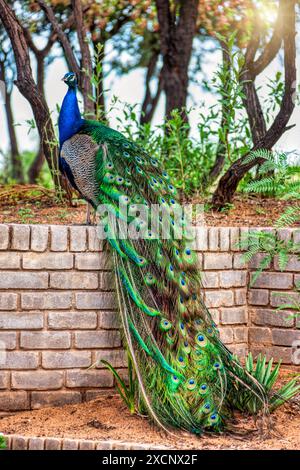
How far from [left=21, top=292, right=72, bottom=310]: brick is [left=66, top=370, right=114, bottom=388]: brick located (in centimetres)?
47

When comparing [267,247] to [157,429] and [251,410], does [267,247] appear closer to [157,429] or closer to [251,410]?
[251,410]

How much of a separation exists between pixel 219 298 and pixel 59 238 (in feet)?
4.36

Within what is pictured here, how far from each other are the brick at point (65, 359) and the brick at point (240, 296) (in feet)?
4.20

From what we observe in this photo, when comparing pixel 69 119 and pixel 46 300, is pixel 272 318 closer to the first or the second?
pixel 46 300

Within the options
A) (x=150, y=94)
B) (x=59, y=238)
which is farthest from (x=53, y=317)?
(x=150, y=94)

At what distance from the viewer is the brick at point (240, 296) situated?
21.7ft

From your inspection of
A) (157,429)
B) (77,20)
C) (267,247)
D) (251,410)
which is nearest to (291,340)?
(267,247)

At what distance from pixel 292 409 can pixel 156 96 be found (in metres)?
9.78

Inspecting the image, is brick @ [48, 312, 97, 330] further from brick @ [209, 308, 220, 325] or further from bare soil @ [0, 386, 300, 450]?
brick @ [209, 308, 220, 325]

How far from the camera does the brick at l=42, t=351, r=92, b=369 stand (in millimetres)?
5949

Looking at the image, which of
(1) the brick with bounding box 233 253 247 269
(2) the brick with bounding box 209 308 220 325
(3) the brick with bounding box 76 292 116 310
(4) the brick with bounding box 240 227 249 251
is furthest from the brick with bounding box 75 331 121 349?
(4) the brick with bounding box 240 227 249 251

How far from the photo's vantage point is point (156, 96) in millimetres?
14875

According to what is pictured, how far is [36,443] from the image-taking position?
5.22 metres

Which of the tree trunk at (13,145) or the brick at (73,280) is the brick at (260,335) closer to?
the brick at (73,280)
